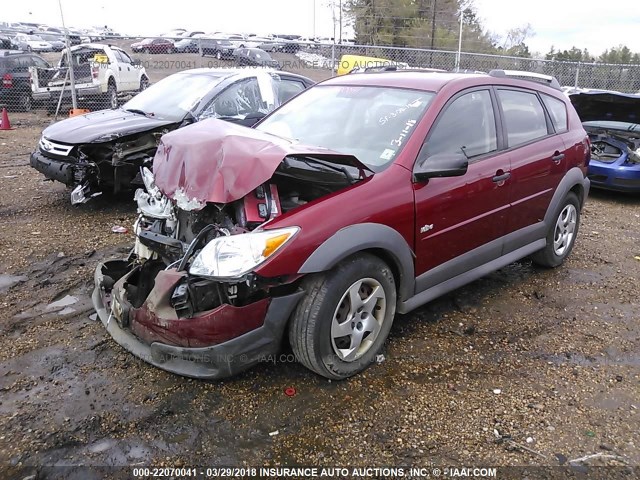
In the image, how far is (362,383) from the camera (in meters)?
3.13

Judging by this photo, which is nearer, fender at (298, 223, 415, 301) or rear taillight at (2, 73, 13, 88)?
fender at (298, 223, 415, 301)

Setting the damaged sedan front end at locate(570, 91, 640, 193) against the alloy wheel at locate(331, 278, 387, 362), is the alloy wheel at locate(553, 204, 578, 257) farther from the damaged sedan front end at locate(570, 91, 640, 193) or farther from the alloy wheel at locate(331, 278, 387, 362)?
the damaged sedan front end at locate(570, 91, 640, 193)

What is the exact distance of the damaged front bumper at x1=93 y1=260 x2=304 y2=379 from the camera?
270cm

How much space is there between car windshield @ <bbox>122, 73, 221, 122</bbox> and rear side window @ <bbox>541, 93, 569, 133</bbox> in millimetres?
4087

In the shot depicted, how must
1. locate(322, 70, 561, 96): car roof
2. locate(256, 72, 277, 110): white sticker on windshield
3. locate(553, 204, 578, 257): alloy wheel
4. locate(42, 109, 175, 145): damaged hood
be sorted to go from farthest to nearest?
Result: locate(256, 72, 277, 110): white sticker on windshield
locate(42, 109, 175, 145): damaged hood
locate(553, 204, 578, 257): alloy wheel
locate(322, 70, 561, 96): car roof

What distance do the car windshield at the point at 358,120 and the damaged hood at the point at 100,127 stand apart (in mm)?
2395

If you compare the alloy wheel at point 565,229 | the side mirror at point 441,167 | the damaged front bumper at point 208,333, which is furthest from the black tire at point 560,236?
the damaged front bumper at point 208,333

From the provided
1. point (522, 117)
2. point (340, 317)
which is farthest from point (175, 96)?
point (340, 317)

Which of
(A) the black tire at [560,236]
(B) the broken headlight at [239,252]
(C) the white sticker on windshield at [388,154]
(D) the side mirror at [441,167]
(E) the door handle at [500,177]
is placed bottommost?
(A) the black tire at [560,236]

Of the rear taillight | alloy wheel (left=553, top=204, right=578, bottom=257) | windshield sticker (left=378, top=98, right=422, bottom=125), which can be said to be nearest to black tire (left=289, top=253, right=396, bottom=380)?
Answer: windshield sticker (left=378, top=98, right=422, bottom=125)

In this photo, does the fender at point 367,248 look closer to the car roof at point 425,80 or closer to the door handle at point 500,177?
the door handle at point 500,177

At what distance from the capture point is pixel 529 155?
13.7 feet

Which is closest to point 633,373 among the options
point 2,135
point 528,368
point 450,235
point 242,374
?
point 528,368

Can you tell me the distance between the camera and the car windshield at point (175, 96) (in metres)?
6.54
